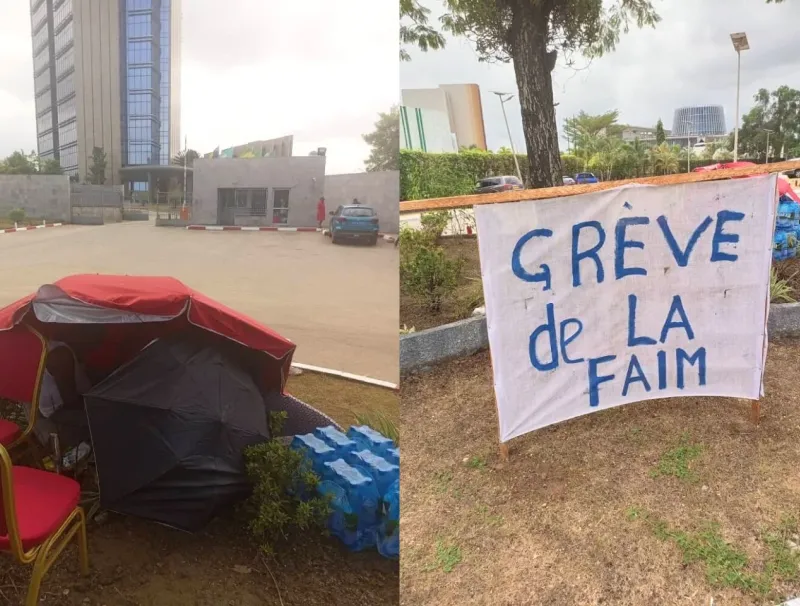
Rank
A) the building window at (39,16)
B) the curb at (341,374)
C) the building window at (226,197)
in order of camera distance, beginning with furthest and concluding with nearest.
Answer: the curb at (341,374), the building window at (226,197), the building window at (39,16)

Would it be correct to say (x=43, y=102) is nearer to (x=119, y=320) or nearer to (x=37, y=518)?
(x=119, y=320)

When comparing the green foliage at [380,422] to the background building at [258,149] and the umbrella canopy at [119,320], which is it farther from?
the background building at [258,149]

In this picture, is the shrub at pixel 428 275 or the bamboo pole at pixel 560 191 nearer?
the bamboo pole at pixel 560 191

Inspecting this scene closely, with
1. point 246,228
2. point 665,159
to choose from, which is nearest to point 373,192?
point 246,228

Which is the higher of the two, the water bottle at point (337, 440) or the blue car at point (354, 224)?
the blue car at point (354, 224)

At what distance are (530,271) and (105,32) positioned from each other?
53.6 inches

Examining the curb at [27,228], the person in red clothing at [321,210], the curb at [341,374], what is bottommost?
the curb at [341,374]

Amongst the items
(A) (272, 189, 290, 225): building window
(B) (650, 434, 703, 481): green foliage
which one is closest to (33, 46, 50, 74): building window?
(A) (272, 189, 290, 225): building window

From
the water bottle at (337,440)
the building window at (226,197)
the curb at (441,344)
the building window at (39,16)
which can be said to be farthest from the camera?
the curb at (441,344)

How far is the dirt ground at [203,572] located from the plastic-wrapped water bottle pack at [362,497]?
0.05 metres

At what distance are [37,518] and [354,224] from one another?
1.03 m

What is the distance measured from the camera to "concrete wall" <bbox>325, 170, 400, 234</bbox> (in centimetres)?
166

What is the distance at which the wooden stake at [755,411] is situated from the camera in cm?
243

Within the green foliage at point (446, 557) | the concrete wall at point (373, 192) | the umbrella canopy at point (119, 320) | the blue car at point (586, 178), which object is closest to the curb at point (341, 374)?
the umbrella canopy at point (119, 320)
